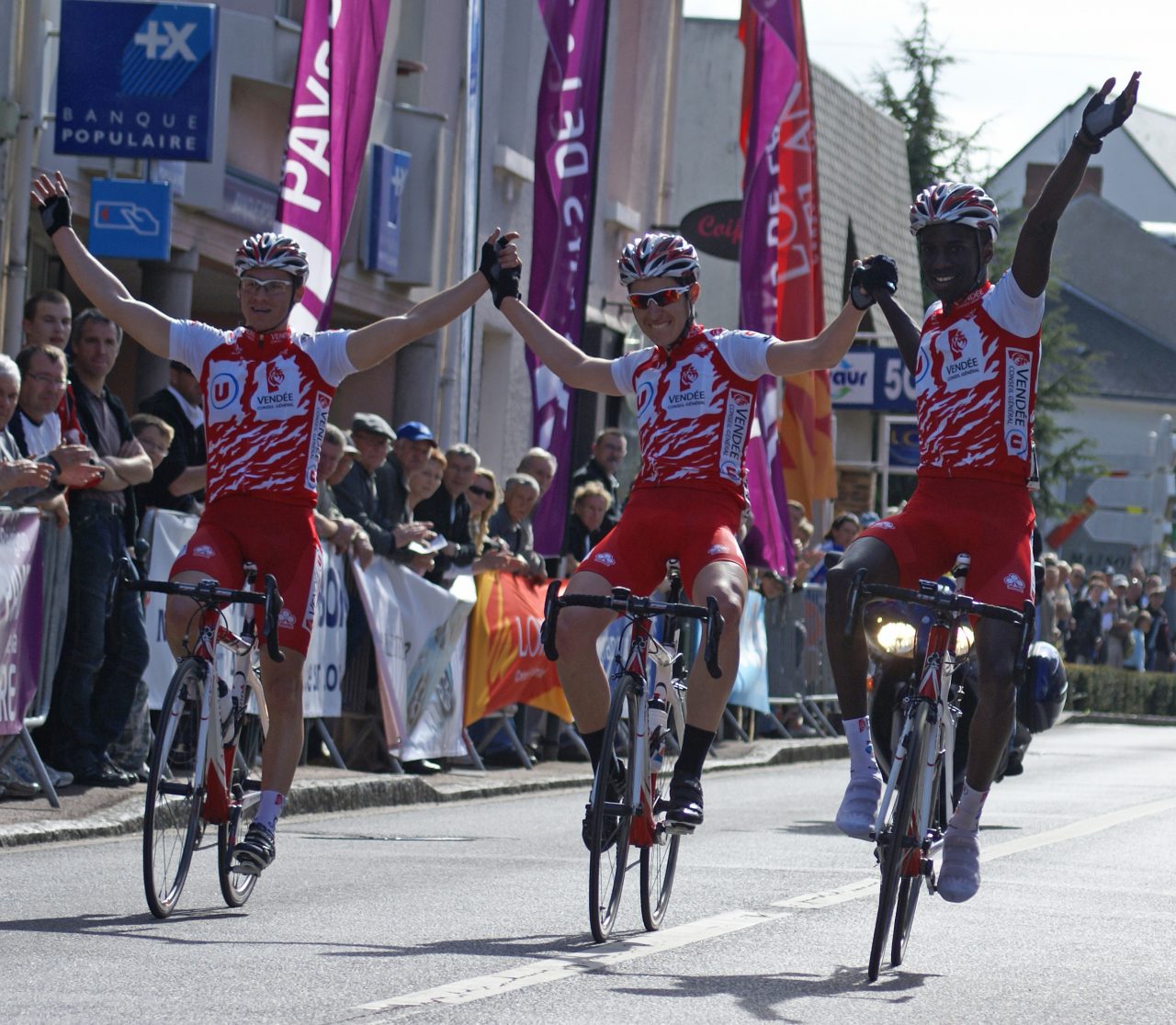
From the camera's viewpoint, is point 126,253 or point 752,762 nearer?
point 126,253

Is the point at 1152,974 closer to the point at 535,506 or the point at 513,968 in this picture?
the point at 513,968

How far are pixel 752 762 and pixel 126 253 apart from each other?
641 centimetres

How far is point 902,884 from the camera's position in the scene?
729 centimetres


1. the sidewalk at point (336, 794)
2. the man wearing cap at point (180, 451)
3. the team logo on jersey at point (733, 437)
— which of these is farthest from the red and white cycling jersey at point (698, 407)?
the man wearing cap at point (180, 451)

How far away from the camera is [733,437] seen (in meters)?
8.39

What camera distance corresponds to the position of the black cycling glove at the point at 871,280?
8.06 meters

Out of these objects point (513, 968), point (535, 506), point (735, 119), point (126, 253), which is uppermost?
point (735, 119)

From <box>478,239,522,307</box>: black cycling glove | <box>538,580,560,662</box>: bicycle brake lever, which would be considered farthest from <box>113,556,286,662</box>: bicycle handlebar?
<box>478,239,522,307</box>: black cycling glove

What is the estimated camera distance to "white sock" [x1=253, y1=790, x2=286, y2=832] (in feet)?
27.0

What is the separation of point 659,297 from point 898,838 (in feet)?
7.54

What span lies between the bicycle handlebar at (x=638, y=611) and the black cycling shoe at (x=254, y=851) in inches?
47.3

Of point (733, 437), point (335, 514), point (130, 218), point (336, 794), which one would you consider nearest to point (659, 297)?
point (733, 437)

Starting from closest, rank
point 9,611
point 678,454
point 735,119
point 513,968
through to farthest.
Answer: point 513,968
point 678,454
point 9,611
point 735,119

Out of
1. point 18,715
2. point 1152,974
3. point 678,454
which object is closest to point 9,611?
point 18,715
